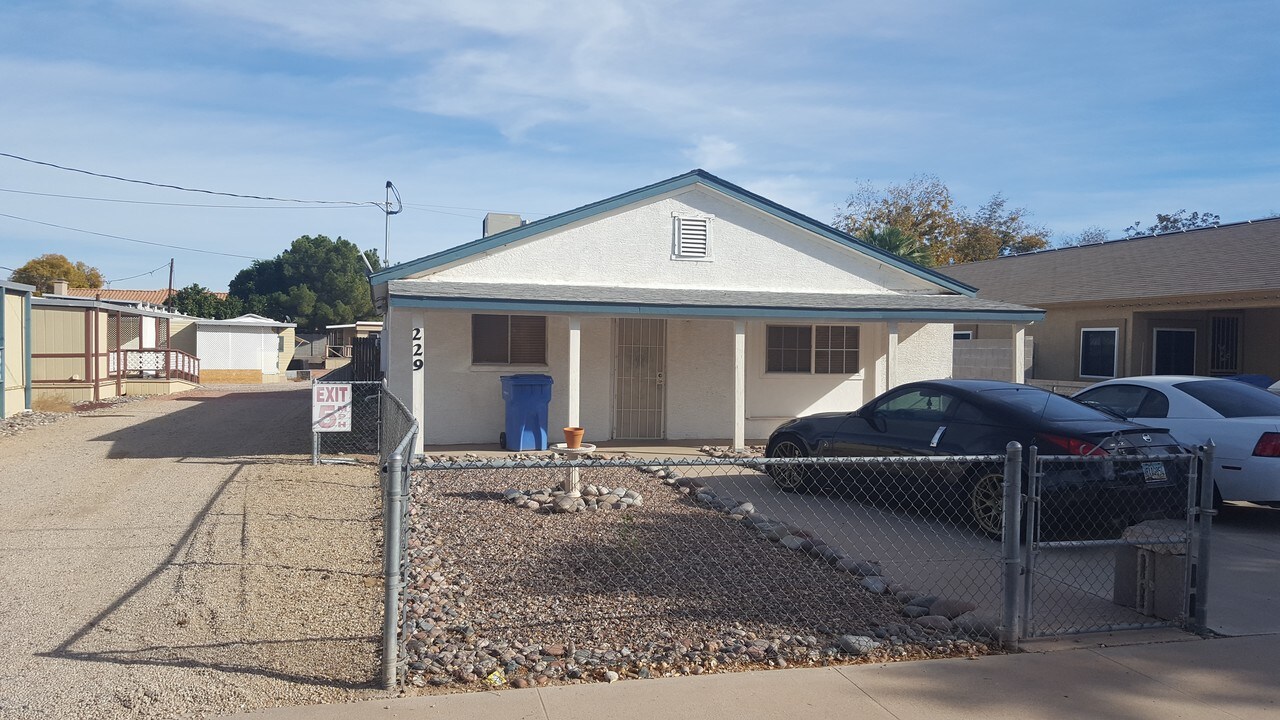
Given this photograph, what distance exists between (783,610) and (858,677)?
104 cm

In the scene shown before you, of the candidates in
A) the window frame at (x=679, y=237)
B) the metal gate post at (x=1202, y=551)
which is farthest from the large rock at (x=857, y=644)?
the window frame at (x=679, y=237)

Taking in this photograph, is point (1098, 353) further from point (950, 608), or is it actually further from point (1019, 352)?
point (950, 608)

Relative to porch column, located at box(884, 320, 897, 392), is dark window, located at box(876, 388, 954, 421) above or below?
below

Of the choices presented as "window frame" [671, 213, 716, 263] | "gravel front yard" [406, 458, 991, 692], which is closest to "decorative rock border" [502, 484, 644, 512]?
"gravel front yard" [406, 458, 991, 692]

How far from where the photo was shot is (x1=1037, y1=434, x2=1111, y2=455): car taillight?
7.55 m

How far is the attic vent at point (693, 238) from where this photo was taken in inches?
588

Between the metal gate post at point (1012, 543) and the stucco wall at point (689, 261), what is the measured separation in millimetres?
9783

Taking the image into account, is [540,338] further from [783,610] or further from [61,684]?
[61,684]

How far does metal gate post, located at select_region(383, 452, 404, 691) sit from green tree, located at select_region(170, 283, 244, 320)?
171 feet

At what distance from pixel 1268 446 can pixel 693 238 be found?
866cm

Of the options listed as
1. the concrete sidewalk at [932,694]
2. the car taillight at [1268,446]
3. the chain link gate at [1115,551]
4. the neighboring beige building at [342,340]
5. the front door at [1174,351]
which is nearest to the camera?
the concrete sidewalk at [932,694]

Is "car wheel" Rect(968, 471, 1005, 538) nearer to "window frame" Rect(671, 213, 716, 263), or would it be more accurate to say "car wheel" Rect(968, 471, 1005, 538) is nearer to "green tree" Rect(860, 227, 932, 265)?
"window frame" Rect(671, 213, 716, 263)

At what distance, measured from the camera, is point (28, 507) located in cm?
945

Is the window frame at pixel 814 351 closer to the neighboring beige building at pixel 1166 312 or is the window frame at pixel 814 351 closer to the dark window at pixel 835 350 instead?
the dark window at pixel 835 350
